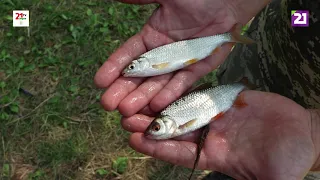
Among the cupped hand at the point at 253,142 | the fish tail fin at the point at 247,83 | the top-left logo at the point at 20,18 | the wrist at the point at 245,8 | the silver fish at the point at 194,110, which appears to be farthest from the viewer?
the top-left logo at the point at 20,18

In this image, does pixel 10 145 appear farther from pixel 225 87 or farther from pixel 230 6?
pixel 230 6

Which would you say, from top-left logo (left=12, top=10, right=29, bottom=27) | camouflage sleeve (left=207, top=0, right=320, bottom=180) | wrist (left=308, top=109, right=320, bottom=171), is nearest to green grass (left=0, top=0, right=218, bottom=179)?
top-left logo (left=12, top=10, right=29, bottom=27)

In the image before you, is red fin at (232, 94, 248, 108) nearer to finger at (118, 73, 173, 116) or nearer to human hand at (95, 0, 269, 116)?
human hand at (95, 0, 269, 116)

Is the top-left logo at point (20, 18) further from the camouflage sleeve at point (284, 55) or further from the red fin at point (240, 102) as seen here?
the red fin at point (240, 102)

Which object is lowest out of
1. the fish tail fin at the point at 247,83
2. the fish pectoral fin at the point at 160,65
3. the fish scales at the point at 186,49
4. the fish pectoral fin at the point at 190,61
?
the fish tail fin at the point at 247,83

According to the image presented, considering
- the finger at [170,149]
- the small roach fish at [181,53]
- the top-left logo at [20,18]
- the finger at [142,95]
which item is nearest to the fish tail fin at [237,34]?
the small roach fish at [181,53]
